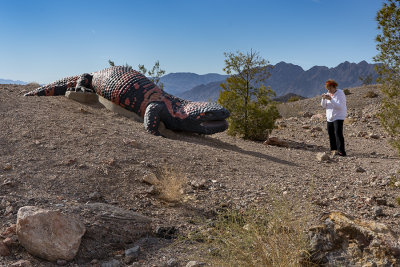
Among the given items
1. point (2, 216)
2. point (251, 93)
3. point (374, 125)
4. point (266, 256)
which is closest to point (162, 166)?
point (2, 216)

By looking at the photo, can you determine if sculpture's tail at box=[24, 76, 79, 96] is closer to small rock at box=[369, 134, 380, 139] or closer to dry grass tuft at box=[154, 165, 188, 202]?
dry grass tuft at box=[154, 165, 188, 202]

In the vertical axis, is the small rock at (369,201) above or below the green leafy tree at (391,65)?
below

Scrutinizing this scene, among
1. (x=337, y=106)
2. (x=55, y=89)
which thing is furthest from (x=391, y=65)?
(x=55, y=89)

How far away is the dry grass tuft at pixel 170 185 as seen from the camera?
4.30 metres

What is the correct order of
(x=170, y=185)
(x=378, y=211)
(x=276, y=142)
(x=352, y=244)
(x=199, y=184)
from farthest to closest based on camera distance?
1. (x=276, y=142)
2. (x=199, y=184)
3. (x=170, y=185)
4. (x=378, y=211)
5. (x=352, y=244)

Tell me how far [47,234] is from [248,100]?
7.68m

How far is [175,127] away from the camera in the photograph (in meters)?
7.83

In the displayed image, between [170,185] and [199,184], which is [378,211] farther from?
[170,185]

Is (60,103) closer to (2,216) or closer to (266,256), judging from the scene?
(2,216)

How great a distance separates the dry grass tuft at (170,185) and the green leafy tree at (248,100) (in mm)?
4808

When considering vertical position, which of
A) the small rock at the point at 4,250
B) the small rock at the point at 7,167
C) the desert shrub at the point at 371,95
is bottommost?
the small rock at the point at 4,250

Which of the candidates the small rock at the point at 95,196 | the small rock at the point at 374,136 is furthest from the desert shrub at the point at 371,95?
the small rock at the point at 95,196

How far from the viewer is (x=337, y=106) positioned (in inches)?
313

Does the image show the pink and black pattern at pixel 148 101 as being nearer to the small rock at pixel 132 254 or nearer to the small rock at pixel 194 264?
the small rock at pixel 132 254
